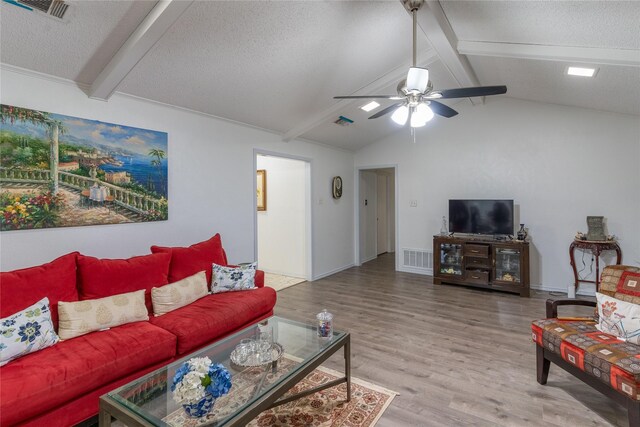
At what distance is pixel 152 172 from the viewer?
3.20 meters

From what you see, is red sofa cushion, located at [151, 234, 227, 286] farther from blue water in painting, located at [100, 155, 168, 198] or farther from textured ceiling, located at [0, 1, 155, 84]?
textured ceiling, located at [0, 1, 155, 84]

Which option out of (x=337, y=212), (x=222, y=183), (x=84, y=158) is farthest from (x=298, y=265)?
(x=84, y=158)

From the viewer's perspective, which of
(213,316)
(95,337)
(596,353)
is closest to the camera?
(596,353)

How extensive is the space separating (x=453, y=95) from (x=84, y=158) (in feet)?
10.3

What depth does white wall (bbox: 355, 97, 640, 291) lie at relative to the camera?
13.8 feet

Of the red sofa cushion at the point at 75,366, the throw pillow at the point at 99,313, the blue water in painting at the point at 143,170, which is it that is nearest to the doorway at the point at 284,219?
the blue water in painting at the point at 143,170

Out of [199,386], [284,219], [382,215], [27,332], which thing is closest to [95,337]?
[27,332]

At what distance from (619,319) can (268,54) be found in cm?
339

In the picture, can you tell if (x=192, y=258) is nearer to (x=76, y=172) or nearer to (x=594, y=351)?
(x=76, y=172)

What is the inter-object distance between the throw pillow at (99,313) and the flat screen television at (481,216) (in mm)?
4478

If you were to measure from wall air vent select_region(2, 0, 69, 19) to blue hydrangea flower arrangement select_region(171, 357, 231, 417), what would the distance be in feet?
7.57

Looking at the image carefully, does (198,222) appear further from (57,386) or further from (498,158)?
(498,158)

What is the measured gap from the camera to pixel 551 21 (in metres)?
2.46

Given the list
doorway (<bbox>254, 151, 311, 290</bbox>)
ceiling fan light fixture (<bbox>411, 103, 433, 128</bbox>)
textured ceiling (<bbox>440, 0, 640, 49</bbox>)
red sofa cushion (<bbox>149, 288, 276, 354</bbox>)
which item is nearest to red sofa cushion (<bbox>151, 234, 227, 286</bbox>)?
red sofa cushion (<bbox>149, 288, 276, 354</bbox>)
